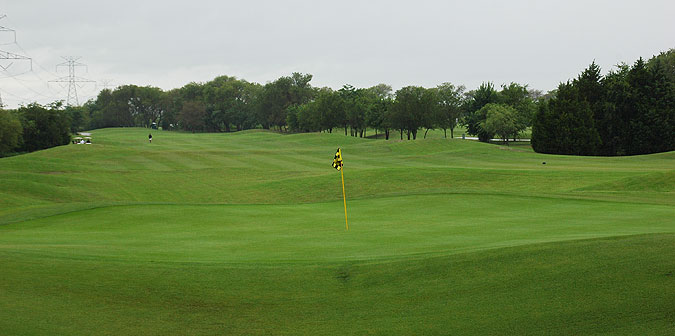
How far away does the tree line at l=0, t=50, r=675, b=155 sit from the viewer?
6144cm

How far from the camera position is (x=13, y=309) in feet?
23.7

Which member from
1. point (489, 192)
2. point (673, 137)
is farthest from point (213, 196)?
point (673, 137)

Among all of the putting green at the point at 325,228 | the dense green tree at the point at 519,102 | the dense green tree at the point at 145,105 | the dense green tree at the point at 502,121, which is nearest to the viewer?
the putting green at the point at 325,228

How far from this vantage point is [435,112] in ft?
311

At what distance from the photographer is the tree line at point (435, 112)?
202ft

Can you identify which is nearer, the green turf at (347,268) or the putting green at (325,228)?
the green turf at (347,268)

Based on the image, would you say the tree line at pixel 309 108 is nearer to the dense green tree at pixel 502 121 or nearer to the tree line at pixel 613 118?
the dense green tree at pixel 502 121

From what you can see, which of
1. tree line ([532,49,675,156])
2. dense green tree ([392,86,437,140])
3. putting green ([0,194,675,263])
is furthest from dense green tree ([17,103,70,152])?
putting green ([0,194,675,263])

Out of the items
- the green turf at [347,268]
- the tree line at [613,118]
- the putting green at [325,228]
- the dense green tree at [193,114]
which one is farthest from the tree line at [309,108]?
the green turf at [347,268]

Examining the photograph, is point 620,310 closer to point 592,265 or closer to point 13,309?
point 592,265

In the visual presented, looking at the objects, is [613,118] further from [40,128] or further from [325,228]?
[40,128]

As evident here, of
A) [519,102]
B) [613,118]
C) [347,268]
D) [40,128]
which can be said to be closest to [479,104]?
[519,102]

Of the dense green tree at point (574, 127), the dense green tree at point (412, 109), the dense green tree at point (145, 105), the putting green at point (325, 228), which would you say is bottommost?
the putting green at point (325, 228)

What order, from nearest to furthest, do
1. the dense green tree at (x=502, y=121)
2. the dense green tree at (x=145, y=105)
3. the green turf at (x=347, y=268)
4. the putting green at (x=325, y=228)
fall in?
the green turf at (x=347, y=268), the putting green at (x=325, y=228), the dense green tree at (x=502, y=121), the dense green tree at (x=145, y=105)
